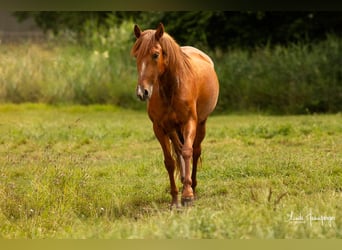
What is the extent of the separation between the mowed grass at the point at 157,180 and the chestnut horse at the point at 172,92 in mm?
457

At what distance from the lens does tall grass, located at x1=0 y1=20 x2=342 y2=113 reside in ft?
40.8

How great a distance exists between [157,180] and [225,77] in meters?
5.00

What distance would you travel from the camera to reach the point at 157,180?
7.90m

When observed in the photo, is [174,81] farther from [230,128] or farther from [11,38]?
[11,38]

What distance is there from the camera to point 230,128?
34.4 ft

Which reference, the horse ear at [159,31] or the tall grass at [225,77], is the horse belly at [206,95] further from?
the tall grass at [225,77]

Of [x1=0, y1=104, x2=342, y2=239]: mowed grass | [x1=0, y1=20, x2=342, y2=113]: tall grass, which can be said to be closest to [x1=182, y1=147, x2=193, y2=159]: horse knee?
[x1=0, y1=104, x2=342, y2=239]: mowed grass

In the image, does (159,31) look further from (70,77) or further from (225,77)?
(70,77)

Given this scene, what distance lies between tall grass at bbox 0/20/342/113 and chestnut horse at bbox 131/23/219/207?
5.33 metres

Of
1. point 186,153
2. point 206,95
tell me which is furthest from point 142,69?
point 206,95

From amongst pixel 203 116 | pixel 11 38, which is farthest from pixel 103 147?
pixel 11 38

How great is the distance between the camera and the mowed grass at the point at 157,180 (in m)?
5.57

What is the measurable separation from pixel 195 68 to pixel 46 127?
15.1 ft

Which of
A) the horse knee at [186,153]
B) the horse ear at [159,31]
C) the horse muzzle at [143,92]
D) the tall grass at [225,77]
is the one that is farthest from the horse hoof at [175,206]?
the tall grass at [225,77]
